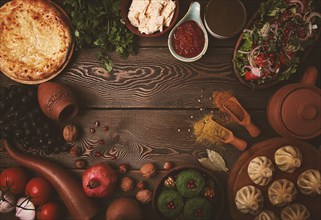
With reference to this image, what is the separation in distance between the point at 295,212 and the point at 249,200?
230 mm

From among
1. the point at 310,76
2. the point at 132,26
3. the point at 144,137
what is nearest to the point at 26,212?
the point at 144,137

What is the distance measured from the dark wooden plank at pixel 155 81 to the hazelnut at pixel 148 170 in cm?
32

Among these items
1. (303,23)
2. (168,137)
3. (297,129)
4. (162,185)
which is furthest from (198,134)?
(303,23)

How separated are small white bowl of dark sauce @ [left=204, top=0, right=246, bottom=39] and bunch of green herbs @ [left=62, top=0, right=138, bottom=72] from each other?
1.36 ft

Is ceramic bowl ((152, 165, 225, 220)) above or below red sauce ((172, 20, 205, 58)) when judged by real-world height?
below

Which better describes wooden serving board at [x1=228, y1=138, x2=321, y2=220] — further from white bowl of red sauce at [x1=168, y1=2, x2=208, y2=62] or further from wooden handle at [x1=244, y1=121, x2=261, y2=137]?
white bowl of red sauce at [x1=168, y1=2, x2=208, y2=62]

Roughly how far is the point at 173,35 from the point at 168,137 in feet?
1.78

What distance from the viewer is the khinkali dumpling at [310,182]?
161 cm

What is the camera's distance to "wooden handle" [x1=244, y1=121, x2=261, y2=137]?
5.77 ft

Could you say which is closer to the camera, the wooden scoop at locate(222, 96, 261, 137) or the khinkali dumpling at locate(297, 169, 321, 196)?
the khinkali dumpling at locate(297, 169, 321, 196)

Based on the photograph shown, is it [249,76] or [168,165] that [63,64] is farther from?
[249,76]

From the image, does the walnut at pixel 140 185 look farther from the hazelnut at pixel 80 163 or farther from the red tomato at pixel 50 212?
the red tomato at pixel 50 212

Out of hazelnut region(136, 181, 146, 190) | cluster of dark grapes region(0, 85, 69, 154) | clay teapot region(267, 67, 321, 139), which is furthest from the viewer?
hazelnut region(136, 181, 146, 190)

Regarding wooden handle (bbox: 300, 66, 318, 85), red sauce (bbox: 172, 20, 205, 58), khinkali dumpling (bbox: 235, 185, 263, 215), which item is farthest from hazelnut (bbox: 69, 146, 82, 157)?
wooden handle (bbox: 300, 66, 318, 85)
